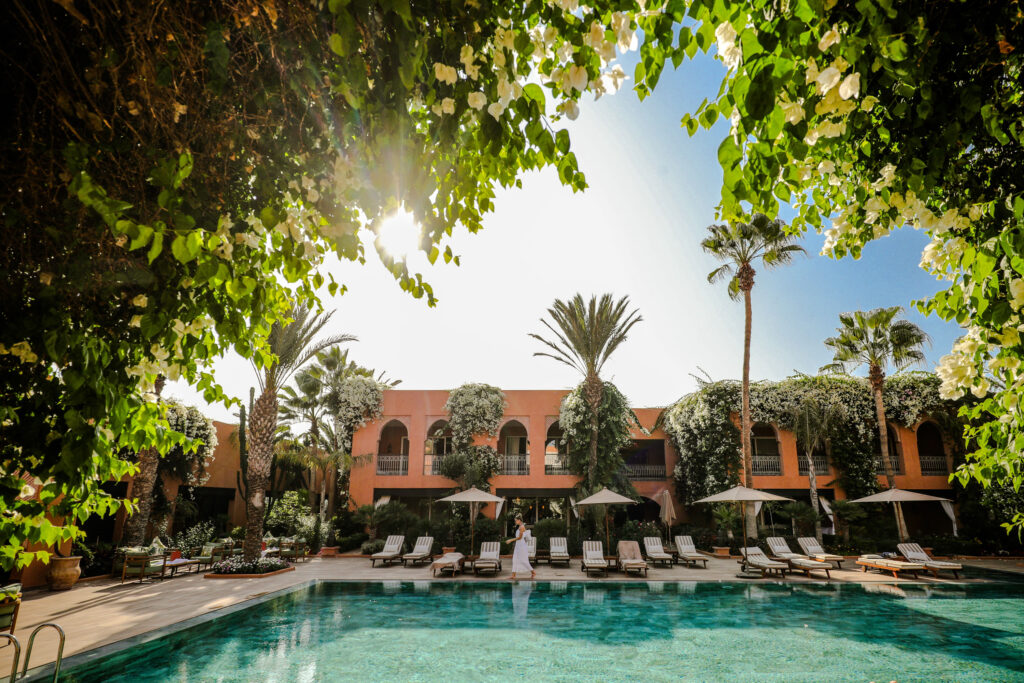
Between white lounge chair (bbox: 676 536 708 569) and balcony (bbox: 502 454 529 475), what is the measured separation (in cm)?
735

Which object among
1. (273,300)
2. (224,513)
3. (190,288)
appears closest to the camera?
(190,288)

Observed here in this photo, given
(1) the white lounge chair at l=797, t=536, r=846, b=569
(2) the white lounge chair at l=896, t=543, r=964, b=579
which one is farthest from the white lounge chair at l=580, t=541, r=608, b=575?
(2) the white lounge chair at l=896, t=543, r=964, b=579

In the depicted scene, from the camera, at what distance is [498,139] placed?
175cm

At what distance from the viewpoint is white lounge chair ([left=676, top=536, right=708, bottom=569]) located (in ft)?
50.4

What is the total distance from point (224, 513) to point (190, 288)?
930 inches

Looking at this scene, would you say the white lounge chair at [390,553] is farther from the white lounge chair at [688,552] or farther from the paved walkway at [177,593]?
the white lounge chair at [688,552]

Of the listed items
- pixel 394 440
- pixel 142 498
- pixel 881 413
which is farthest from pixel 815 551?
pixel 142 498

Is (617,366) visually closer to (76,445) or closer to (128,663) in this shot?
(128,663)

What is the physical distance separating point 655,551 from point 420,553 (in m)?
7.18

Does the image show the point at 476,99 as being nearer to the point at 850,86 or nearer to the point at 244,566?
the point at 850,86

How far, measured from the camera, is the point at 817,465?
2169 cm

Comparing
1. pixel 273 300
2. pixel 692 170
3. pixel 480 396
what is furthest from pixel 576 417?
pixel 273 300

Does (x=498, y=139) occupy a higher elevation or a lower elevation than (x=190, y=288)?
higher

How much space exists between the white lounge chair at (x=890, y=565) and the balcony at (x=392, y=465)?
15.9m
